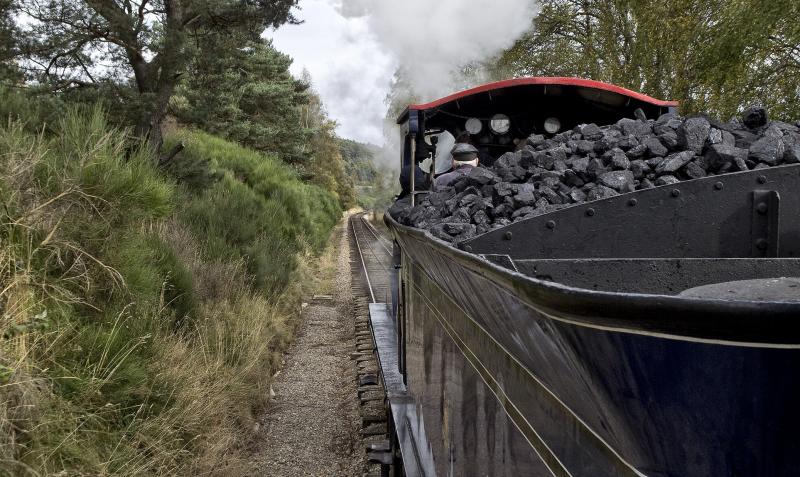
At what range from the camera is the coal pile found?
313 centimetres

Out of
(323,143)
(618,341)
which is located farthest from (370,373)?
(323,143)

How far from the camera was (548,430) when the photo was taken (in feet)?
4.31

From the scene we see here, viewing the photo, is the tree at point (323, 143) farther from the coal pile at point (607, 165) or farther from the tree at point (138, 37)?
the coal pile at point (607, 165)

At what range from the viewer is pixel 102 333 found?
390 centimetres

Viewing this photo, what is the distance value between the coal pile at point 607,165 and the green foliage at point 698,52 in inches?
356

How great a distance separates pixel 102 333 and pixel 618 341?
3756 mm

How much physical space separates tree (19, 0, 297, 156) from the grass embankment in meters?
2.28

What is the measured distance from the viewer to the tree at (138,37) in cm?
842

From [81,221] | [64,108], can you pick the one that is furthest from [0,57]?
[81,221]

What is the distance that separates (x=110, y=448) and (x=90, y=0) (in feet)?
24.6

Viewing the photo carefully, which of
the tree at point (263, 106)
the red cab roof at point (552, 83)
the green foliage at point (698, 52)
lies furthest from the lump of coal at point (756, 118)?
the tree at point (263, 106)

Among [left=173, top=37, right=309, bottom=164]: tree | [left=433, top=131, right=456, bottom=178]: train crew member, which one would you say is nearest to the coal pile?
[left=433, top=131, right=456, bottom=178]: train crew member

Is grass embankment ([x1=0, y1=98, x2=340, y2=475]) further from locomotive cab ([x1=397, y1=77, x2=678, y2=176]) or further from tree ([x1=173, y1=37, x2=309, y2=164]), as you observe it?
tree ([x1=173, y1=37, x2=309, y2=164])

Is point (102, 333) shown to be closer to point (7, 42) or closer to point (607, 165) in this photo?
point (607, 165)
